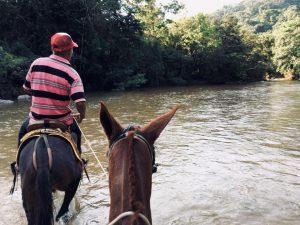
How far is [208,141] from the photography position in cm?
1022

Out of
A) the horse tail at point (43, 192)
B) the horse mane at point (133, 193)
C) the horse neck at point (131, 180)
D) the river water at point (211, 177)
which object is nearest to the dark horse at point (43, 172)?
the horse tail at point (43, 192)

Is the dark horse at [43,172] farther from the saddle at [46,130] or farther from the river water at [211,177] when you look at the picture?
the river water at [211,177]

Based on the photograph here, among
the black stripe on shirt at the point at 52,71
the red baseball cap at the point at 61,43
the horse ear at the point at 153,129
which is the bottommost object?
the horse ear at the point at 153,129

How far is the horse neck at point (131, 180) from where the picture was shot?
1609 mm

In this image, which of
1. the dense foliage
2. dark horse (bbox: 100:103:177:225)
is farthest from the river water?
the dense foliage

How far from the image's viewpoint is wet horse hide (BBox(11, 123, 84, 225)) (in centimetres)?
327

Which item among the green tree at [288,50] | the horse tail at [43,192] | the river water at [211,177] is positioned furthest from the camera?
the green tree at [288,50]

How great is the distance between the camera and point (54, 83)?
3.79m

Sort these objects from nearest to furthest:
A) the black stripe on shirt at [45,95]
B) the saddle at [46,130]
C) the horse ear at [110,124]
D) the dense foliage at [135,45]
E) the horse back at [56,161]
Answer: the horse ear at [110,124] → the horse back at [56,161] → the saddle at [46,130] → the black stripe on shirt at [45,95] → the dense foliage at [135,45]

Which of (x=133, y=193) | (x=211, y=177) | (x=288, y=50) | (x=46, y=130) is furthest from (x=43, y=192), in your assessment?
(x=288, y=50)

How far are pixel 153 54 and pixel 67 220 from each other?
3349 centimetres

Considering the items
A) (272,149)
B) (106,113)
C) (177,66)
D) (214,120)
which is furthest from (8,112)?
(177,66)

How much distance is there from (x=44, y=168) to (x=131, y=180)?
1879 mm

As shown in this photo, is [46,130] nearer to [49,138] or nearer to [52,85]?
[49,138]
